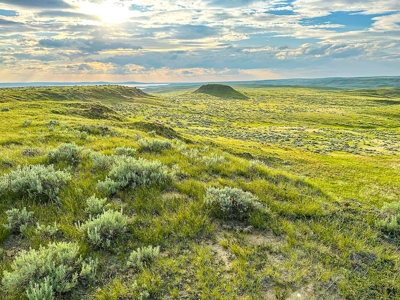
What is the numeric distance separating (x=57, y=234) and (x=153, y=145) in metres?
7.08

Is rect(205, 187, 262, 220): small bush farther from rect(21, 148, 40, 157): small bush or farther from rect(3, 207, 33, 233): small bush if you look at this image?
rect(21, 148, 40, 157): small bush

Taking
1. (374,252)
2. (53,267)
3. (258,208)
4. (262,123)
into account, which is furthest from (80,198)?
(262,123)

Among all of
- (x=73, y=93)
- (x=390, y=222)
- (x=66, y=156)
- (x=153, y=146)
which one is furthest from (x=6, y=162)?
(x=73, y=93)

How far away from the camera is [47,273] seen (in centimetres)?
402

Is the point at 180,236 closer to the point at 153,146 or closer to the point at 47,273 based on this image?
the point at 47,273

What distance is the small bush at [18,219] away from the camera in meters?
5.16

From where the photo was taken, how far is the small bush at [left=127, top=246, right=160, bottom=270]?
445 cm

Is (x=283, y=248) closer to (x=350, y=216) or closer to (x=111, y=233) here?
(x=350, y=216)

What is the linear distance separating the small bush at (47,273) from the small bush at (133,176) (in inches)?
98.8

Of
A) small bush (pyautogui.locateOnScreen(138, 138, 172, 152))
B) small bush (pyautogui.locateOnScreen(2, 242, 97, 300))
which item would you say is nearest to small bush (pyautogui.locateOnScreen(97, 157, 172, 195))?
small bush (pyautogui.locateOnScreen(2, 242, 97, 300))

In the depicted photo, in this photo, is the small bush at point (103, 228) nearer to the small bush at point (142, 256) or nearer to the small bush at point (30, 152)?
the small bush at point (142, 256)

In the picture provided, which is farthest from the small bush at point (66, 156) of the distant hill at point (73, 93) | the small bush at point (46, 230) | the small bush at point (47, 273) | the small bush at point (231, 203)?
the distant hill at point (73, 93)

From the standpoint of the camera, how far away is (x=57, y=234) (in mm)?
5078

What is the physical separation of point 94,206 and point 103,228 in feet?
3.24
